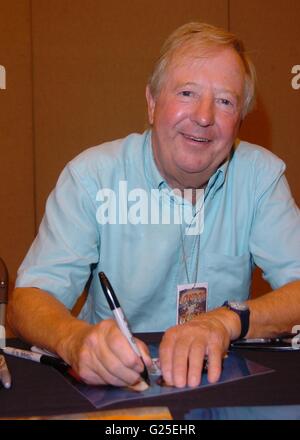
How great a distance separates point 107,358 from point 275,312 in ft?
1.62

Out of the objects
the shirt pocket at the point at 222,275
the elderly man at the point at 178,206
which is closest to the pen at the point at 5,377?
the elderly man at the point at 178,206

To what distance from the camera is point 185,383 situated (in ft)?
2.68

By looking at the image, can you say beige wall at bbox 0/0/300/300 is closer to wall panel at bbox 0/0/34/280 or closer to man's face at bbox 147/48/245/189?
wall panel at bbox 0/0/34/280

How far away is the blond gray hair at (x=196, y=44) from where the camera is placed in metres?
1.36

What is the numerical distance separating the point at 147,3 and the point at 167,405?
85.0 inches

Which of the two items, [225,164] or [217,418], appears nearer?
[217,418]

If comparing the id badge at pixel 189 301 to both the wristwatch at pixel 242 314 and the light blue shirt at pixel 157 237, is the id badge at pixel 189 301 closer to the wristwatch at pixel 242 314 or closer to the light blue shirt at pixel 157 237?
the light blue shirt at pixel 157 237

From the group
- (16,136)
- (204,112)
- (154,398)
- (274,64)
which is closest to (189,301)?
(204,112)

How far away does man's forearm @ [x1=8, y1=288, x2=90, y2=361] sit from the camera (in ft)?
3.12

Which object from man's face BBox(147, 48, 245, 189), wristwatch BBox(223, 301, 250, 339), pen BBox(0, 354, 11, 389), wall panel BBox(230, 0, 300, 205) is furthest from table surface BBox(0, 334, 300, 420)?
wall panel BBox(230, 0, 300, 205)
